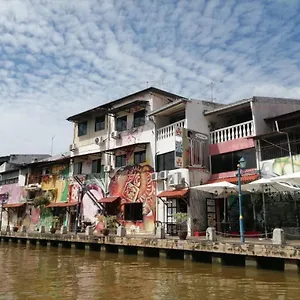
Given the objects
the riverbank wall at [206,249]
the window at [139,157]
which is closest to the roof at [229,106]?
the window at [139,157]

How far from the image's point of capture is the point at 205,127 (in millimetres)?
25188

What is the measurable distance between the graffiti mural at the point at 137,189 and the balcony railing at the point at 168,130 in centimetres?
249

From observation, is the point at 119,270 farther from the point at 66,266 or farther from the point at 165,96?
the point at 165,96

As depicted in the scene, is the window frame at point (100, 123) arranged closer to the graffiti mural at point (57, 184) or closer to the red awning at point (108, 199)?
the graffiti mural at point (57, 184)

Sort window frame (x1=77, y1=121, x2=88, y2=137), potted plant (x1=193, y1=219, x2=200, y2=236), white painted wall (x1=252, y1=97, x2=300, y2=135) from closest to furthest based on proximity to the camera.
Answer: white painted wall (x1=252, y1=97, x2=300, y2=135), potted plant (x1=193, y1=219, x2=200, y2=236), window frame (x1=77, y1=121, x2=88, y2=137)

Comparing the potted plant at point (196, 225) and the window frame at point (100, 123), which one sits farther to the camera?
the window frame at point (100, 123)

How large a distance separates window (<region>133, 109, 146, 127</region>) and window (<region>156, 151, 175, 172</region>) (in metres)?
3.74

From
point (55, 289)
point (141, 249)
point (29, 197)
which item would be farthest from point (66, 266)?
point (29, 197)

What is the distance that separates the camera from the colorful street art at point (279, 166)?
19375 mm

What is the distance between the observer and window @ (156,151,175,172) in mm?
25203

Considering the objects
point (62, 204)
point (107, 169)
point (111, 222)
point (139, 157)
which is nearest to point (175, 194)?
point (139, 157)

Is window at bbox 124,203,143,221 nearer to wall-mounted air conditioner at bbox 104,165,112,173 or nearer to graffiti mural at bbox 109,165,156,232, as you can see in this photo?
graffiti mural at bbox 109,165,156,232

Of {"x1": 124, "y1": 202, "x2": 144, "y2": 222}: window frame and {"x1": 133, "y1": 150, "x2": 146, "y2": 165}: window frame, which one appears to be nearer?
{"x1": 124, "y1": 202, "x2": 144, "y2": 222}: window frame

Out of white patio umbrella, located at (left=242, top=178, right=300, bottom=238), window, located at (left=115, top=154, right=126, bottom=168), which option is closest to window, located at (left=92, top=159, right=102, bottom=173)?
window, located at (left=115, top=154, right=126, bottom=168)
